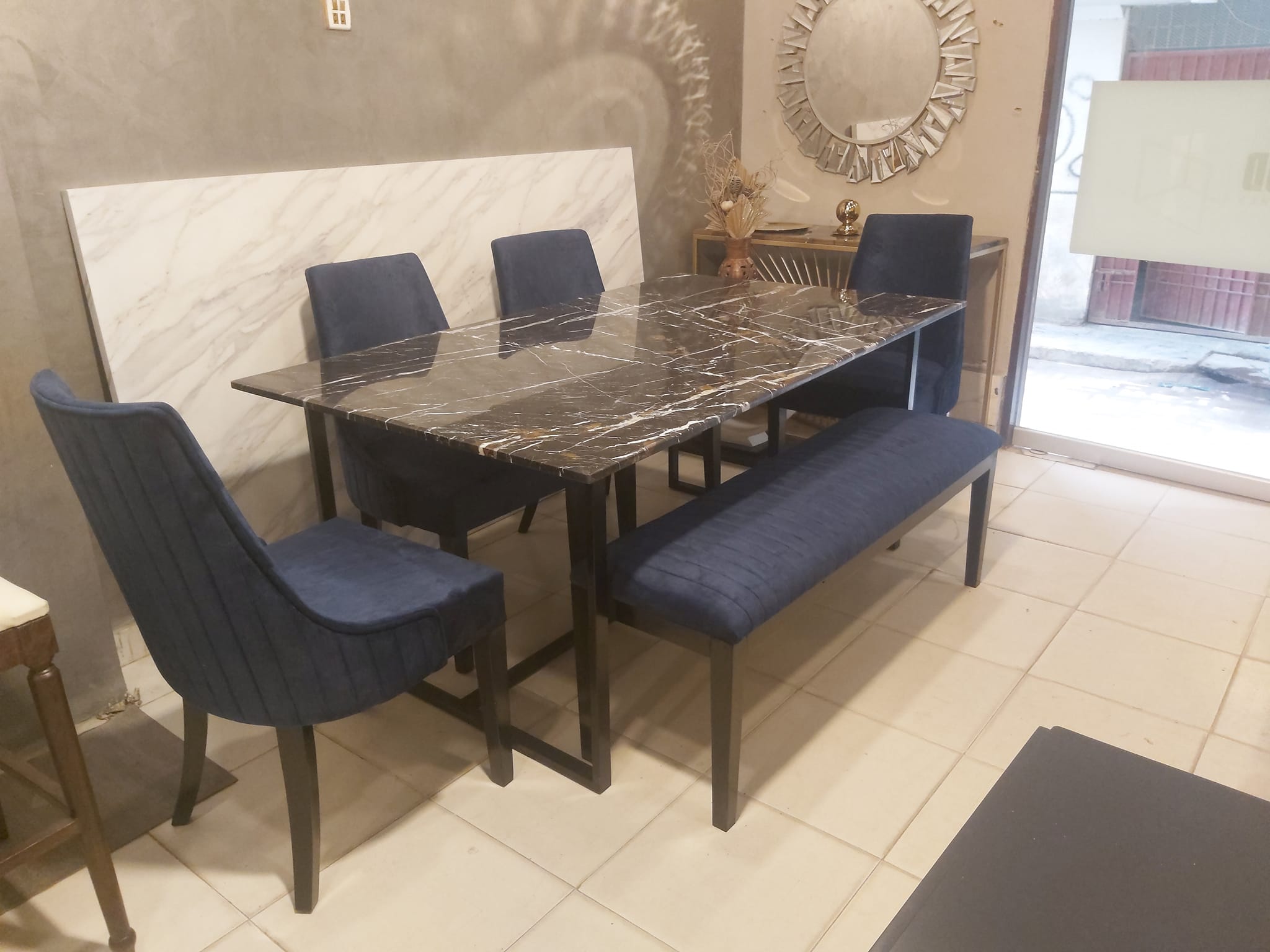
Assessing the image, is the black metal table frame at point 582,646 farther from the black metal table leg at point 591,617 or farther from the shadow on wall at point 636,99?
the shadow on wall at point 636,99

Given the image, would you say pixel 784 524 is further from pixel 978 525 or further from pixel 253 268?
pixel 253 268

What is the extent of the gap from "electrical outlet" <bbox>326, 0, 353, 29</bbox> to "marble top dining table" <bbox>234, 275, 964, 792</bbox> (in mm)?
861

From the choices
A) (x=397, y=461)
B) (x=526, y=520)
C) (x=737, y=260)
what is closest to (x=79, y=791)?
(x=397, y=461)

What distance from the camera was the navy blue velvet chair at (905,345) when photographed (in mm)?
2945

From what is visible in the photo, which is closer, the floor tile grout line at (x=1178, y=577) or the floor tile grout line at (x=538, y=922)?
the floor tile grout line at (x=538, y=922)

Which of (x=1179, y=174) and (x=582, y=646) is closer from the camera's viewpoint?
(x=582, y=646)

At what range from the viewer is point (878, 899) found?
164 centimetres

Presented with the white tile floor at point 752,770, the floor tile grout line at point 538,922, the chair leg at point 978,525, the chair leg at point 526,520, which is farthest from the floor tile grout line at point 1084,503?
the floor tile grout line at point 538,922

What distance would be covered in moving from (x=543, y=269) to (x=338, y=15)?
2.91 feet

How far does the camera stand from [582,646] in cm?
181

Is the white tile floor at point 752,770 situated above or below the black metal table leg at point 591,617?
below

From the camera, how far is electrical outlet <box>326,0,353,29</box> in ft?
8.09

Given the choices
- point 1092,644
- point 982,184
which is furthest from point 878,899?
point 982,184

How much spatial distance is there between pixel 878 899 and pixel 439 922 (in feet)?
2.47
